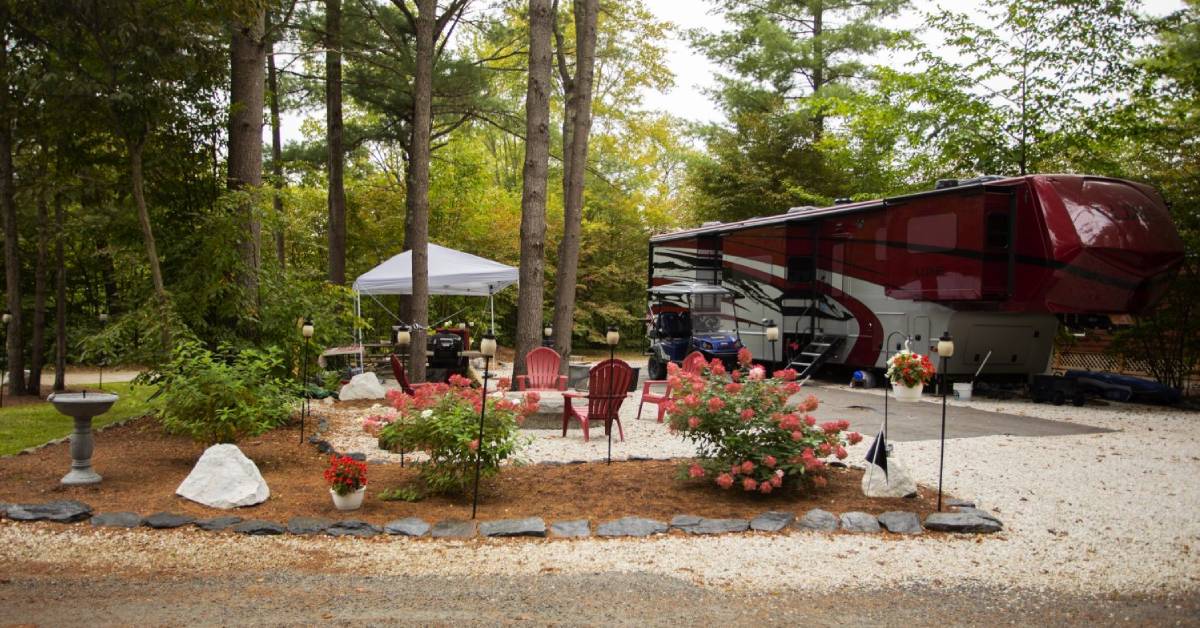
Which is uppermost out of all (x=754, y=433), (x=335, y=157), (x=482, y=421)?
(x=335, y=157)

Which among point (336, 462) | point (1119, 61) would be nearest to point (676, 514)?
point (336, 462)

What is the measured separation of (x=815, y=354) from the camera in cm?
1403

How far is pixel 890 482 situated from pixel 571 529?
Answer: 2314 mm

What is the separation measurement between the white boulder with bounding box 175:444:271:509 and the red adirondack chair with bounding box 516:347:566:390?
4.40 metres

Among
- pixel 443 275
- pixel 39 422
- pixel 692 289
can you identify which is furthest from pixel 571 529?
pixel 692 289

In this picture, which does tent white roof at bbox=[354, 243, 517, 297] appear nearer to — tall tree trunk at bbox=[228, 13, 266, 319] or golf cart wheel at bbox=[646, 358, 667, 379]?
golf cart wheel at bbox=[646, 358, 667, 379]

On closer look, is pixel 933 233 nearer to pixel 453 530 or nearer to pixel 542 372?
pixel 542 372

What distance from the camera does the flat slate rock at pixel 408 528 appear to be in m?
4.83

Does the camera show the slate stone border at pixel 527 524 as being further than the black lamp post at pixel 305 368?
No

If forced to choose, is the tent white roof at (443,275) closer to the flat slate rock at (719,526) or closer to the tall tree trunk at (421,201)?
the tall tree trunk at (421,201)

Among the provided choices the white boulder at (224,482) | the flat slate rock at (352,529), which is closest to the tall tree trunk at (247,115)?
the white boulder at (224,482)

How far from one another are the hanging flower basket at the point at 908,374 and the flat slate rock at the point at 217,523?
5174mm

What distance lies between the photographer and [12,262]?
10367 millimetres

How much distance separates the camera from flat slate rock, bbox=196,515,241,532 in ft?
16.0
